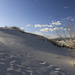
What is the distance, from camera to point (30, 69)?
2.19 metres

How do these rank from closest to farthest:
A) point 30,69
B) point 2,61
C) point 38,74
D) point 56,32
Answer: point 38,74 < point 30,69 < point 2,61 < point 56,32

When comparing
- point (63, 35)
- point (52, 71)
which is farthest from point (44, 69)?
point (63, 35)

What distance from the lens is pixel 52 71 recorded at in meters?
2.24

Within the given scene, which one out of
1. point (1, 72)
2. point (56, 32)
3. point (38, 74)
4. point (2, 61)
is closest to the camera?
point (1, 72)

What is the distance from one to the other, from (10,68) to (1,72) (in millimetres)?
231

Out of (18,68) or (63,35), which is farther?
(63,35)

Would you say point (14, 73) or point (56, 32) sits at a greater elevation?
point (56, 32)

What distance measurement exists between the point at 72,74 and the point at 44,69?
677 mm

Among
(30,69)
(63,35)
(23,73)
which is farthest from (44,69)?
(63,35)

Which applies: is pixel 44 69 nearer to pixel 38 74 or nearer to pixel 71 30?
pixel 38 74

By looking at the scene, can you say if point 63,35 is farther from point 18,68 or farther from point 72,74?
point 18,68

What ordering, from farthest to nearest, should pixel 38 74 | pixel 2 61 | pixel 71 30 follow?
pixel 71 30, pixel 2 61, pixel 38 74

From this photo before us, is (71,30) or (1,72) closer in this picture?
(1,72)

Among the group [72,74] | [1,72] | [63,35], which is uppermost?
[63,35]
